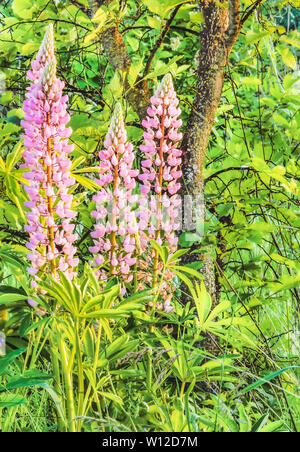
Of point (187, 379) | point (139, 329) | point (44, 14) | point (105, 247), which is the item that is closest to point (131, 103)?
point (44, 14)

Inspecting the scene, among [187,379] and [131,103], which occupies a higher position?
[131,103]

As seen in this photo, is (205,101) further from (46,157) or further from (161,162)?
(46,157)

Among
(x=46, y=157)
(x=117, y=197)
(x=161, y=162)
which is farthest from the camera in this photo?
(x=161, y=162)

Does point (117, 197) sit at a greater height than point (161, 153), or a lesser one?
lesser

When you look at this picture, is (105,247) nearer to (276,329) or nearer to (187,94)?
(276,329)

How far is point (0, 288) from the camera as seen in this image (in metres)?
→ 1.34

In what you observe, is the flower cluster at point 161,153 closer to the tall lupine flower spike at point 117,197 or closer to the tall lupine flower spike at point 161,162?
the tall lupine flower spike at point 161,162

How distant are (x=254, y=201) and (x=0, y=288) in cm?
97

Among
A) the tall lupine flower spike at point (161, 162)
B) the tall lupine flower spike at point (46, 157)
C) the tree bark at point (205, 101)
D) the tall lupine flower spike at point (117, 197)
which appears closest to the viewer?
the tall lupine flower spike at point (46, 157)

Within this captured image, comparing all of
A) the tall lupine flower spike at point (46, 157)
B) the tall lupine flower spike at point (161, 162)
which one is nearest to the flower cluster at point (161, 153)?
the tall lupine flower spike at point (161, 162)

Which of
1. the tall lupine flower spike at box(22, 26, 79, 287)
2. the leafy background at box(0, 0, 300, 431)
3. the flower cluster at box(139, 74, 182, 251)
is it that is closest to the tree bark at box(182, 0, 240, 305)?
the leafy background at box(0, 0, 300, 431)

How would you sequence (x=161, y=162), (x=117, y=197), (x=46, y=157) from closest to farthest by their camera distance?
(x=46, y=157) → (x=117, y=197) → (x=161, y=162)

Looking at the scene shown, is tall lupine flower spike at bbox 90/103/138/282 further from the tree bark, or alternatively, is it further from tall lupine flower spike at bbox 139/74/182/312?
the tree bark

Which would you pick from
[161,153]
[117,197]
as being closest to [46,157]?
[117,197]
